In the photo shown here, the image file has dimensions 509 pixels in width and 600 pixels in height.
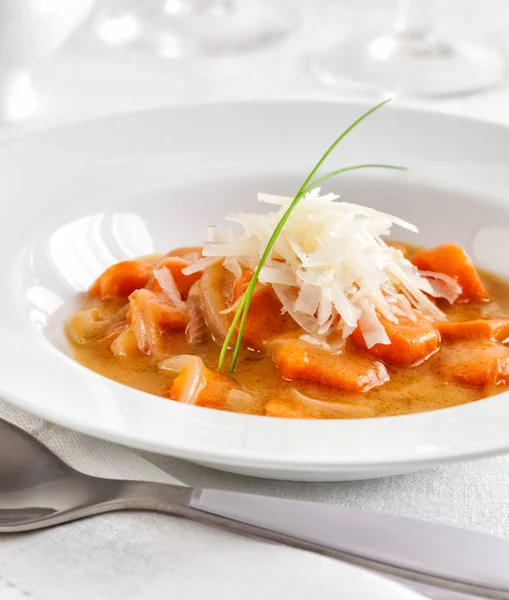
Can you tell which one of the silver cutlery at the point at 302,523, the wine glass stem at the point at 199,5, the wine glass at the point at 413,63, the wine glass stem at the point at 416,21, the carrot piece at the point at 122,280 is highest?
the wine glass stem at the point at 416,21

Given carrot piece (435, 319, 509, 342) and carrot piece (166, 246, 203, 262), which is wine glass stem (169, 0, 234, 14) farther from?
carrot piece (435, 319, 509, 342)

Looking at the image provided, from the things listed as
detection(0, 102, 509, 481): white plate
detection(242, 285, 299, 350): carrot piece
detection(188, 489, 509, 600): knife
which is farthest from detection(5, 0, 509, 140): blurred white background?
detection(188, 489, 509, 600): knife

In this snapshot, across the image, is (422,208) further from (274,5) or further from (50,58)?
(274,5)

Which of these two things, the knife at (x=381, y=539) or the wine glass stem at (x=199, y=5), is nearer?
the knife at (x=381, y=539)

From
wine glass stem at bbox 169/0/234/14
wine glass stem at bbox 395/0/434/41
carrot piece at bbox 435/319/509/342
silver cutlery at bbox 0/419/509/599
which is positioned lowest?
carrot piece at bbox 435/319/509/342

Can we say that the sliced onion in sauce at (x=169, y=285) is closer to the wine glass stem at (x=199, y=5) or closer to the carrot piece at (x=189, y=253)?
the carrot piece at (x=189, y=253)

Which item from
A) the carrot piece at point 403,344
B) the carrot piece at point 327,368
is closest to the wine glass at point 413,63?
the carrot piece at point 403,344
